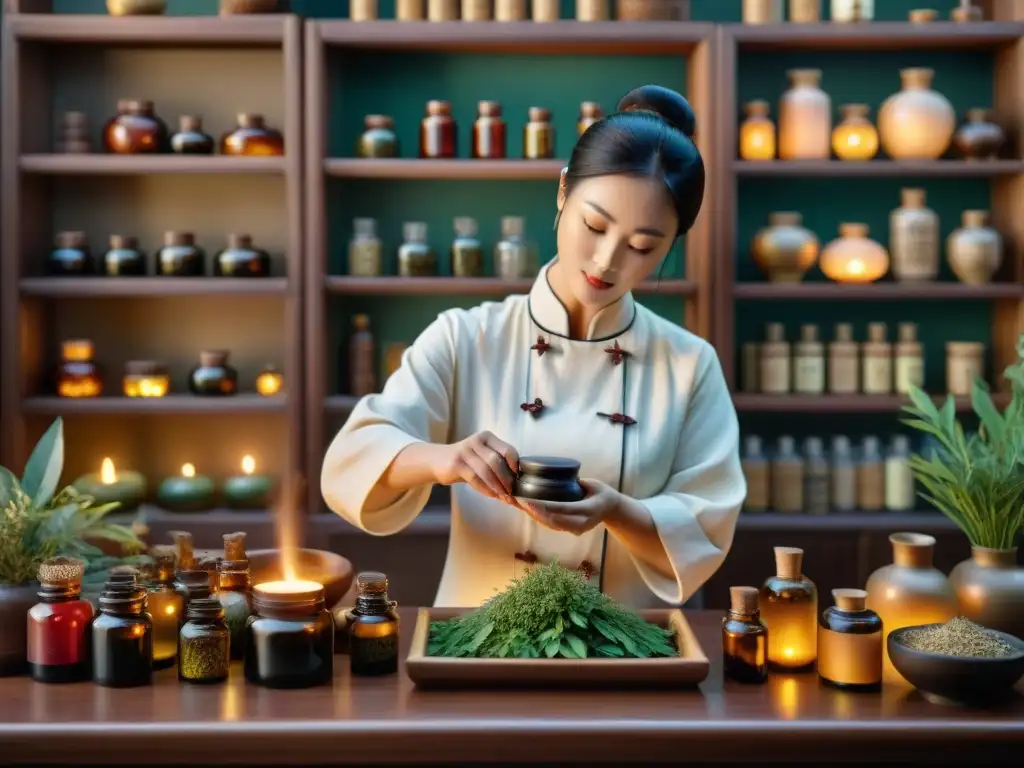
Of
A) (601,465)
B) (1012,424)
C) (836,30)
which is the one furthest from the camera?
(836,30)

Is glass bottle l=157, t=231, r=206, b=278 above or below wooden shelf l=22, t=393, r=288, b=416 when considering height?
above

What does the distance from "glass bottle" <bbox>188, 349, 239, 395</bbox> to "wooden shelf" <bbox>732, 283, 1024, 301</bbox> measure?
166cm

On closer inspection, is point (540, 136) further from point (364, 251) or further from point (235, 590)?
point (235, 590)

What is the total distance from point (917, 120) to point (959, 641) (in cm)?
257

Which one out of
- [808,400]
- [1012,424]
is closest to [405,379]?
[1012,424]

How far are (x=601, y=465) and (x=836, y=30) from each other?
2.21 m

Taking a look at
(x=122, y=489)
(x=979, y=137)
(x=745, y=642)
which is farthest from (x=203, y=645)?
(x=979, y=137)

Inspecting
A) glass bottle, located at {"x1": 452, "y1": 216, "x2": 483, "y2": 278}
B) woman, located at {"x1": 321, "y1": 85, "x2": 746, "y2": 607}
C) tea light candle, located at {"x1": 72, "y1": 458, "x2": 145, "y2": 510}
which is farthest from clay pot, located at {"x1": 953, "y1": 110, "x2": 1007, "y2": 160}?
tea light candle, located at {"x1": 72, "y1": 458, "x2": 145, "y2": 510}

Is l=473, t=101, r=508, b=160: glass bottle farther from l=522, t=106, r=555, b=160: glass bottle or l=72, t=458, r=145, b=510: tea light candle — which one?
l=72, t=458, r=145, b=510: tea light candle

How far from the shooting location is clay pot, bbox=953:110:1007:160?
141 inches

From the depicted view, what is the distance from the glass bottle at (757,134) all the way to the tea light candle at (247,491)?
1872 millimetres

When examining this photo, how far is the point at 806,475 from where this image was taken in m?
3.61

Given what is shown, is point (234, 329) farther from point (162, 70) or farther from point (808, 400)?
point (808, 400)

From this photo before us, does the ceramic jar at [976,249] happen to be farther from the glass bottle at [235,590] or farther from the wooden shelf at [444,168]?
the glass bottle at [235,590]
